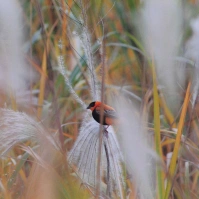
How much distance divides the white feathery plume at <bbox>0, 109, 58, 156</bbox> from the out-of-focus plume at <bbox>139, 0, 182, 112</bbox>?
0.84ft

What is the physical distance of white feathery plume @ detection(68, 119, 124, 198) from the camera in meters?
0.67

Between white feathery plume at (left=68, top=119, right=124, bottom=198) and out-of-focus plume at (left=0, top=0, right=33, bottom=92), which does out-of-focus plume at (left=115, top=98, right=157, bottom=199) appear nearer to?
white feathery plume at (left=68, top=119, right=124, bottom=198)

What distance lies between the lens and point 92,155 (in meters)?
0.68

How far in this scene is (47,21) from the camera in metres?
1.86

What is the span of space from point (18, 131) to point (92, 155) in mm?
98

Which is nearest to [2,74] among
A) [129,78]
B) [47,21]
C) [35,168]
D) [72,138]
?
[35,168]

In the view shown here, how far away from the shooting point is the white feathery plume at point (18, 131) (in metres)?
0.65

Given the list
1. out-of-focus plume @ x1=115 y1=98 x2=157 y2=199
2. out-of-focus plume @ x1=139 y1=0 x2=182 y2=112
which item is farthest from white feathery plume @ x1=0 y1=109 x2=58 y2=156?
out-of-focus plume @ x1=139 y1=0 x2=182 y2=112

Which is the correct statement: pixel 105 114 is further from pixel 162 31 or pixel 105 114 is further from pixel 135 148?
pixel 162 31

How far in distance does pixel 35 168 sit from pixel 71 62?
2.50 ft

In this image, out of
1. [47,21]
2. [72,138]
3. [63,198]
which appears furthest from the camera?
[47,21]

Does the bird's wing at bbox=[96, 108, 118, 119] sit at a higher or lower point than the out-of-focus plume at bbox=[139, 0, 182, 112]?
lower

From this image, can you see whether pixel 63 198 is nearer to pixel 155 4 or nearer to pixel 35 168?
pixel 35 168

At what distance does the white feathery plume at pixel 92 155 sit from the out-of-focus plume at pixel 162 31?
0.59 feet
